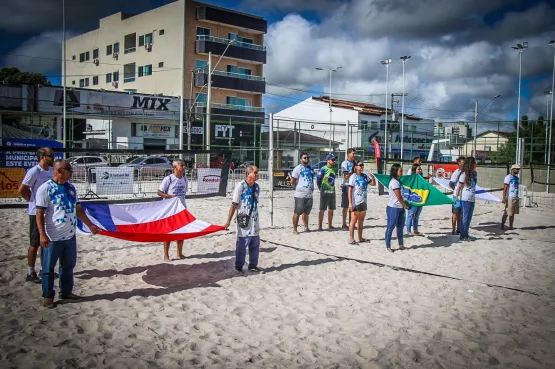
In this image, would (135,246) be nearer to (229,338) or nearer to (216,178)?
(229,338)

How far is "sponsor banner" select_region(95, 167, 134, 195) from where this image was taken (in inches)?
600

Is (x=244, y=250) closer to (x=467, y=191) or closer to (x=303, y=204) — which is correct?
(x=303, y=204)

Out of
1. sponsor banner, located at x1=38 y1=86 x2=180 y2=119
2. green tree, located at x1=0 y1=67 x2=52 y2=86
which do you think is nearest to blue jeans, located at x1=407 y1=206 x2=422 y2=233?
sponsor banner, located at x1=38 y1=86 x2=180 y2=119

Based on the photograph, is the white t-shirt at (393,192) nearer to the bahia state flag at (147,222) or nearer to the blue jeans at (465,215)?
the blue jeans at (465,215)

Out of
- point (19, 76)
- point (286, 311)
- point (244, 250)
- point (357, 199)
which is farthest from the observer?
point (19, 76)

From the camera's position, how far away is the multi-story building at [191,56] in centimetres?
4150

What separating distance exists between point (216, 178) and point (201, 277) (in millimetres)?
9843

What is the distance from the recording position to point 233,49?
144ft

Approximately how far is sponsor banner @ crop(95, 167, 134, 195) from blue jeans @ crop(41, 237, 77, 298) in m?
10.2

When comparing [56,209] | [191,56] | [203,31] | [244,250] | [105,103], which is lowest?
[244,250]

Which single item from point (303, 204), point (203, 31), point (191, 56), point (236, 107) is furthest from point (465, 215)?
point (203, 31)

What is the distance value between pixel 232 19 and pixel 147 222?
40045mm

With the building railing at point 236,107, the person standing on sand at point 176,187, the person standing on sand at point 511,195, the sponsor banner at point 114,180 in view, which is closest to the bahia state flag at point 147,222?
the person standing on sand at point 176,187

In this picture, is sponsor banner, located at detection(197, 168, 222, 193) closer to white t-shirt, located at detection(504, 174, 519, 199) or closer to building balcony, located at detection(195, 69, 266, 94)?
white t-shirt, located at detection(504, 174, 519, 199)
